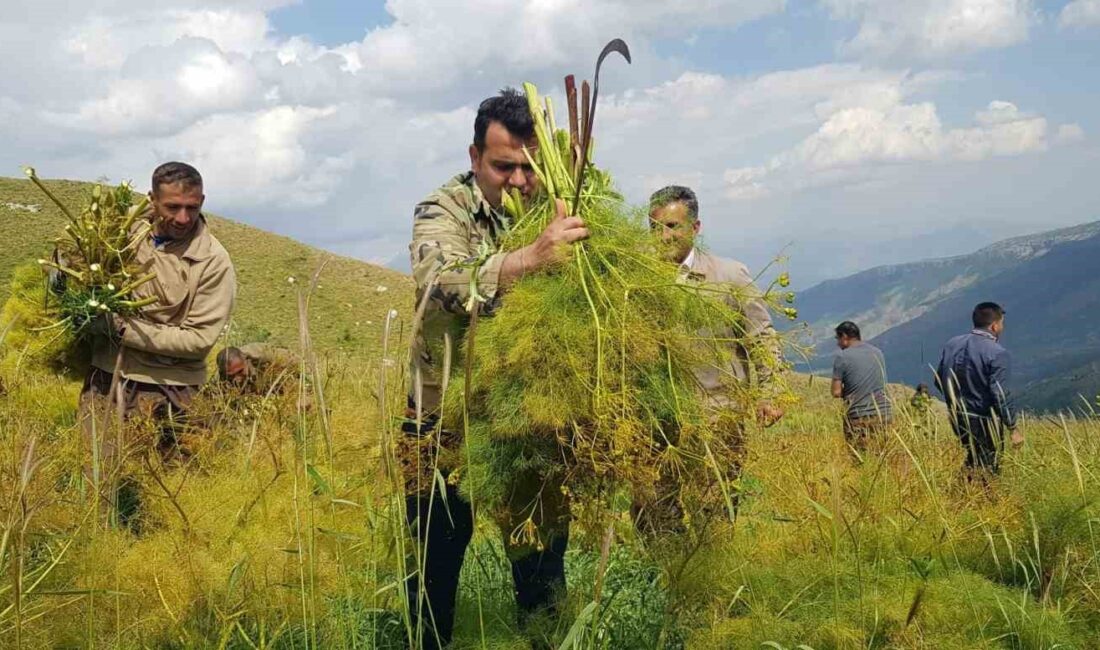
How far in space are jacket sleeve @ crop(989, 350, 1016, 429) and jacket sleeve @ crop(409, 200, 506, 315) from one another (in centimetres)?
568

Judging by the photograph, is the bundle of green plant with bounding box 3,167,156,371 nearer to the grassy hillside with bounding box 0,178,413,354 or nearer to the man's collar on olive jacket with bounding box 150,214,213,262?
the man's collar on olive jacket with bounding box 150,214,213,262

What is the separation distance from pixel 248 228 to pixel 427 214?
4162 centimetres

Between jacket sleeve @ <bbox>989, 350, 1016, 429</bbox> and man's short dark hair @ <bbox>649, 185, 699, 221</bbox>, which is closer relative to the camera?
man's short dark hair @ <bbox>649, 185, 699, 221</bbox>

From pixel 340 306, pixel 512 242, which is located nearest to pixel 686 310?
pixel 512 242

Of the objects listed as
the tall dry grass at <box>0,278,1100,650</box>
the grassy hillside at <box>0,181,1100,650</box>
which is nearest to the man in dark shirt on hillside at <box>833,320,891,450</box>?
the grassy hillside at <box>0,181,1100,650</box>

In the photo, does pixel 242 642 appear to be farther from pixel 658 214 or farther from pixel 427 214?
pixel 658 214

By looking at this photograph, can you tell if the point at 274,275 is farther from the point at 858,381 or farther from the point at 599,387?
the point at 599,387

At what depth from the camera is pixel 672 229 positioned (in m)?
2.79

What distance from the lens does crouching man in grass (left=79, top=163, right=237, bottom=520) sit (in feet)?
13.7

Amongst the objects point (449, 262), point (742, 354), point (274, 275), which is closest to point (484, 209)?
point (449, 262)

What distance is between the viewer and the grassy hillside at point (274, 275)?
2853 centimetres

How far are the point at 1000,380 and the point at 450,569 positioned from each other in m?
5.73

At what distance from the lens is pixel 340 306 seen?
109 ft

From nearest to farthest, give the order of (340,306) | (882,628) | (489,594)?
(882,628) < (489,594) < (340,306)
